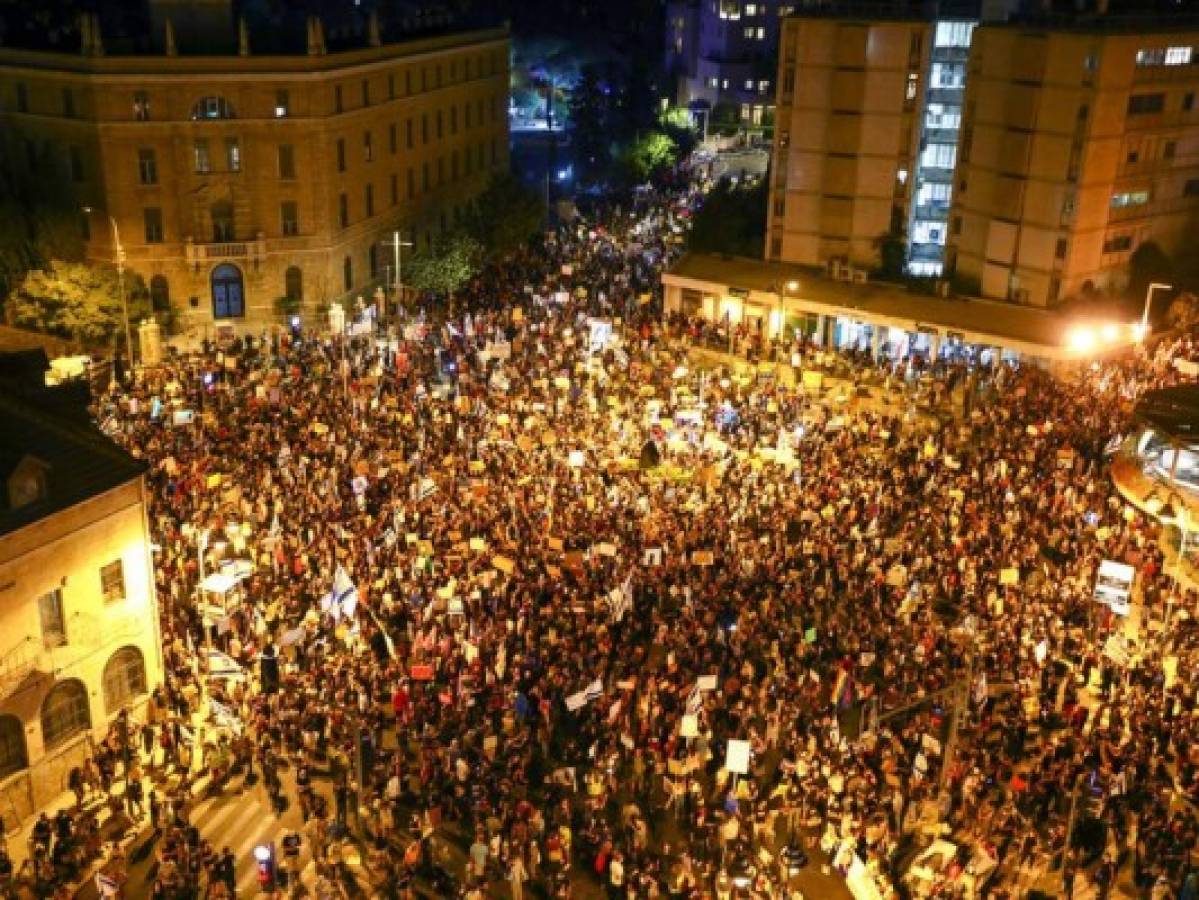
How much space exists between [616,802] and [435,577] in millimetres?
8355

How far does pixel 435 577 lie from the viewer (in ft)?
101

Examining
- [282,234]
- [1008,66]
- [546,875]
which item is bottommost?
[546,875]

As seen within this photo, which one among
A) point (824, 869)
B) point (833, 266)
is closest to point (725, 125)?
point (833, 266)

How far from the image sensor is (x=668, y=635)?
92.8 feet

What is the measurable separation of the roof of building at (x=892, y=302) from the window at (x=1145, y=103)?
29.9 feet

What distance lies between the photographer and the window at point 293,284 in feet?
194

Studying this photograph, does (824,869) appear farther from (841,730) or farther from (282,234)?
(282,234)

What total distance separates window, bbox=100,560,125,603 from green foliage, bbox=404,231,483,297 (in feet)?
111

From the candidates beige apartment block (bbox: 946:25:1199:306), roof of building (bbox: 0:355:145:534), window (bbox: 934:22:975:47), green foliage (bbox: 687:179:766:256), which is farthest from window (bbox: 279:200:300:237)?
roof of building (bbox: 0:355:145:534)

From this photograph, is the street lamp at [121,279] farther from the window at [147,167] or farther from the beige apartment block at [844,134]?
the beige apartment block at [844,134]

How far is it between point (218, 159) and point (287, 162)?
126 inches

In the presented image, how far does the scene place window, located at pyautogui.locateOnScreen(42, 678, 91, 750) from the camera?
83.4 feet

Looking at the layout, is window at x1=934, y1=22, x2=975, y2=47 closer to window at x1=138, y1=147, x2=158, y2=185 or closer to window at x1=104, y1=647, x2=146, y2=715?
window at x1=138, y1=147, x2=158, y2=185

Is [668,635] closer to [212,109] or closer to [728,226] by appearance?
[212,109]
